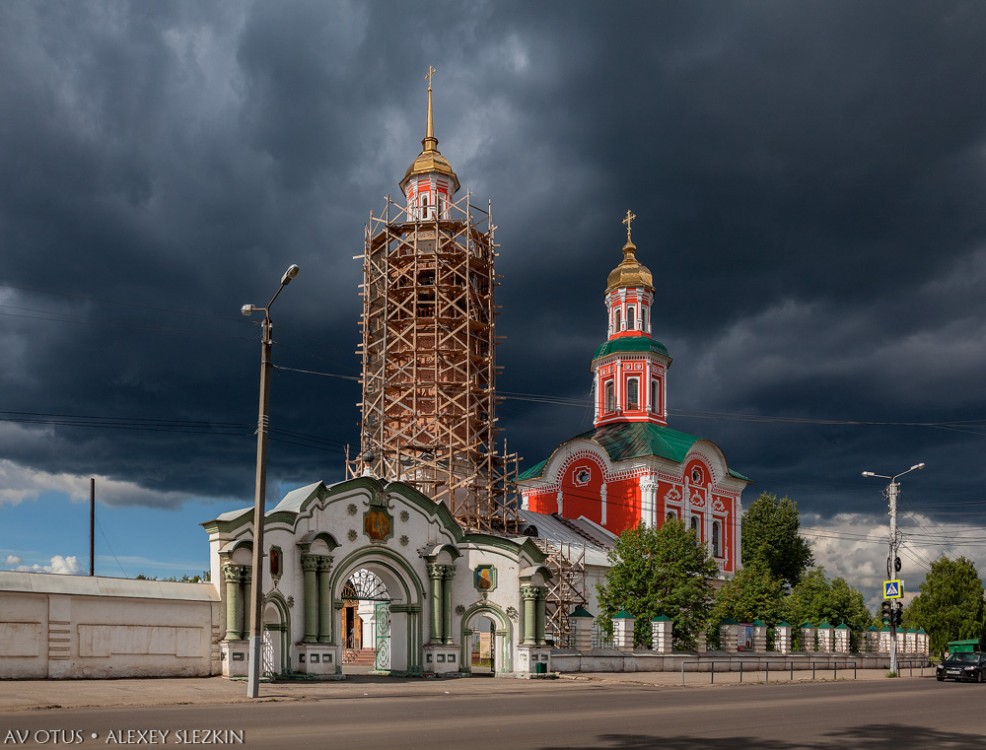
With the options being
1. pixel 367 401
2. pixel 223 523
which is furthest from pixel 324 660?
pixel 367 401

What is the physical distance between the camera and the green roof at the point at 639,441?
57188 mm

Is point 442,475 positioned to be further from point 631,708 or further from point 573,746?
point 573,746

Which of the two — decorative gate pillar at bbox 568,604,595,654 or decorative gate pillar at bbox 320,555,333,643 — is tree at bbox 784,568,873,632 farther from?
decorative gate pillar at bbox 320,555,333,643

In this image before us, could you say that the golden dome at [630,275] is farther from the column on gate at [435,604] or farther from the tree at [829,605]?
the column on gate at [435,604]

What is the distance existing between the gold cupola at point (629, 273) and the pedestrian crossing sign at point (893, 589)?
28.0 metres

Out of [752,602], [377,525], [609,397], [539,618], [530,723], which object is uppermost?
[609,397]

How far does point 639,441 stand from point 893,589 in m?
19.9

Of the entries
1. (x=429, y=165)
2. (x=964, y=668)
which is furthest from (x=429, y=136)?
(x=964, y=668)

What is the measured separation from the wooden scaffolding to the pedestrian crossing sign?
15.9 metres

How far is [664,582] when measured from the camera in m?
41.1

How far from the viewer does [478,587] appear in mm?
32688

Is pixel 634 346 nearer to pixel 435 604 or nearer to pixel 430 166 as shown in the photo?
pixel 430 166

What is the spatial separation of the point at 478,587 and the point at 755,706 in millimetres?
13264

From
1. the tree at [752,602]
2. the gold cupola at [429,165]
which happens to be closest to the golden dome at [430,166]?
the gold cupola at [429,165]
